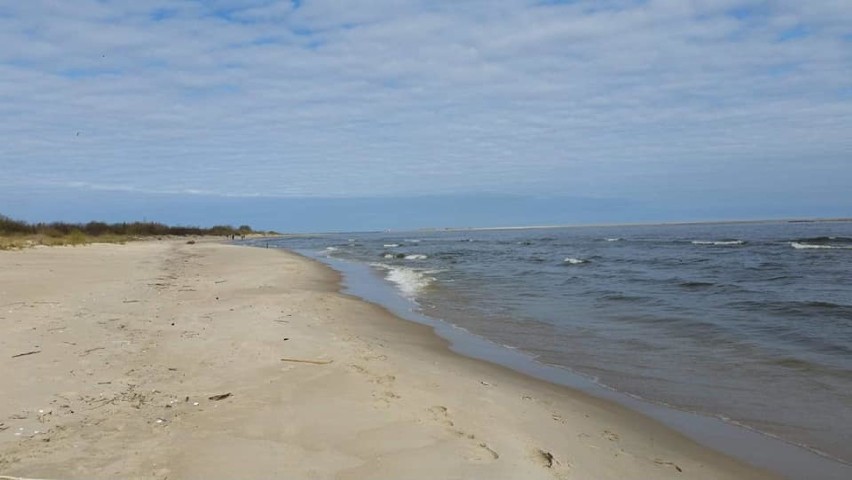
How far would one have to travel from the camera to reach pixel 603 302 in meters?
13.8

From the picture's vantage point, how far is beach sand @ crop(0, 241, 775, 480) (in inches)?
152

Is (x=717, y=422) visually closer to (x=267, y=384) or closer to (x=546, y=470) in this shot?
(x=546, y=470)

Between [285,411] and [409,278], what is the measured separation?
1602 cm

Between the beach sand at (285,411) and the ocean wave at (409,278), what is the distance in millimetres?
7689

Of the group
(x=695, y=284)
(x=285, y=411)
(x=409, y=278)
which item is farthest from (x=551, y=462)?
(x=409, y=278)

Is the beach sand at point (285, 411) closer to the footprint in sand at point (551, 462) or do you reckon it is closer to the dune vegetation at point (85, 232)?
the footprint in sand at point (551, 462)

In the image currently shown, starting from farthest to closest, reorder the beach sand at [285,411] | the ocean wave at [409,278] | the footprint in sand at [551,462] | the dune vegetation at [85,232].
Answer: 1. the dune vegetation at [85,232]
2. the ocean wave at [409,278]
3. the footprint in sand at [551,462]
4. the beach sand at [285,411]

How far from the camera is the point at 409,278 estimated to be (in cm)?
2098

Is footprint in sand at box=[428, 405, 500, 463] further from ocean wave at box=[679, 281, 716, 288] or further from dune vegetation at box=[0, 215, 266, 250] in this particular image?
dune vegetation at box=[0, 215, 266, 250]

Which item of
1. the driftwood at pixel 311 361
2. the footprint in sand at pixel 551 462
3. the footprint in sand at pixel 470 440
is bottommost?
the footprint in sand at pixel 551 462

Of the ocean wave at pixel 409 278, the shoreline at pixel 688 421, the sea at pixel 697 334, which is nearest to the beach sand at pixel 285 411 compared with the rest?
the shoreline at pixel 688 421

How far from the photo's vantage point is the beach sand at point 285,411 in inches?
152

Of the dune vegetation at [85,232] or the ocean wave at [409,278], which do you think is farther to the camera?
the dune vegetation at [85,232]

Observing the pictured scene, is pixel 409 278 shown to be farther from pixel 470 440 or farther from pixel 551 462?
pixel 551 462
